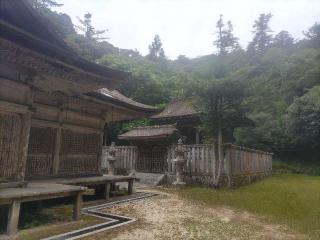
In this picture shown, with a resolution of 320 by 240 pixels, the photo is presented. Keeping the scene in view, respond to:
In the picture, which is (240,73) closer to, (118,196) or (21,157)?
(118,196)

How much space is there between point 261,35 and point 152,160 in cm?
6147

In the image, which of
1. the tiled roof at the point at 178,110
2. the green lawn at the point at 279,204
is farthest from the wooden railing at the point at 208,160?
the tiled roof at the point at 178,110

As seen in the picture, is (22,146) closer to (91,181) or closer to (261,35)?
(91,181)

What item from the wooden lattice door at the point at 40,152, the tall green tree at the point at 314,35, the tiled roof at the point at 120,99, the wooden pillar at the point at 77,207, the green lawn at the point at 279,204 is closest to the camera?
the wooden pillar at the point at 77,207

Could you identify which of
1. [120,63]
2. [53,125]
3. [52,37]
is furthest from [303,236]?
[120,63]

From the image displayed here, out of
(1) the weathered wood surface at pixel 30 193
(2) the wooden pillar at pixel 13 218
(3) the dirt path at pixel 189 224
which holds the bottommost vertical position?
(3) the dirt path at pixel 189 224

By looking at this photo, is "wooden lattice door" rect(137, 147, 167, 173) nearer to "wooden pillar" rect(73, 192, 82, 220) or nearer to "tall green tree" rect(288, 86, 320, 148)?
"wooden pillar" rect(73, 192, 82, 220)

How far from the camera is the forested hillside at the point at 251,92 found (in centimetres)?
1527

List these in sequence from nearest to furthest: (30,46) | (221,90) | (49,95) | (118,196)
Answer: (30,46), (49,95), (118,196), (221,90)

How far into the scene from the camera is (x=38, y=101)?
8.73m

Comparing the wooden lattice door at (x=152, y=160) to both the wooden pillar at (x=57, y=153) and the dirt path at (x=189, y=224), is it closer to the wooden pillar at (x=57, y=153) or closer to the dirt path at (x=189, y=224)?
the dirt path at (x=189, y=224)

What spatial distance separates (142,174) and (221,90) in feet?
24.2

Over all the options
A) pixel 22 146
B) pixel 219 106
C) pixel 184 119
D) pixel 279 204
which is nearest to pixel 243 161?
pixel 219 106

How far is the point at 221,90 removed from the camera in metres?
14.9
